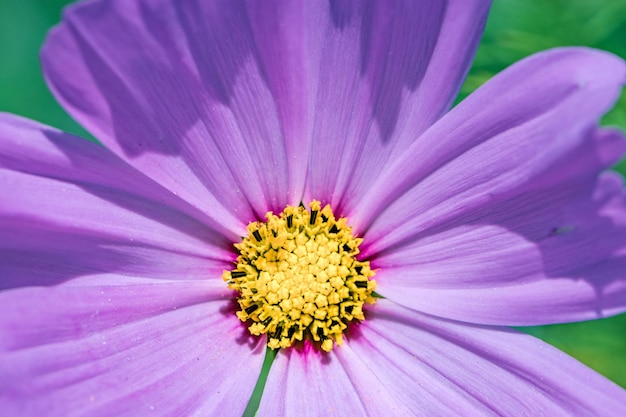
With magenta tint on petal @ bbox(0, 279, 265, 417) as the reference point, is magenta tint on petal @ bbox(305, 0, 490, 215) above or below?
above

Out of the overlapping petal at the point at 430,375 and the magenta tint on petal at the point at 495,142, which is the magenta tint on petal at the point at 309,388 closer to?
the overlapping petal at the point at 430,375

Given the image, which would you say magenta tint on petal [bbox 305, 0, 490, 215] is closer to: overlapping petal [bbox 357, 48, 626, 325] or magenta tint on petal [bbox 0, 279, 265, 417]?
overlapping petal [bbox 357, 48, 626, 325]

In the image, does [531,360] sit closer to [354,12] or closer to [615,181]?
[615,181]

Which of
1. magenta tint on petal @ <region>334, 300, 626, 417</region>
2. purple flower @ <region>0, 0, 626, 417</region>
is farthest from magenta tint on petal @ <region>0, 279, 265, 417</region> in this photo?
magenta tint on petal @ <region>334, 300, 626, 417</region>

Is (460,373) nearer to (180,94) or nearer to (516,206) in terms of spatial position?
(516,206)

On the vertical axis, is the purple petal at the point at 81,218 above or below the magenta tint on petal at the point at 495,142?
below

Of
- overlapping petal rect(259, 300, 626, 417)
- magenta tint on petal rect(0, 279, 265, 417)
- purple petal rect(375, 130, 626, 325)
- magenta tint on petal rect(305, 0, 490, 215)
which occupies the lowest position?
magenta tint on petal rect(0, 279, 265, 417)

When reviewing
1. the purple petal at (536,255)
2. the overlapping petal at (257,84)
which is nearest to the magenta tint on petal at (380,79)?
the overlapping petal at (257,84)
